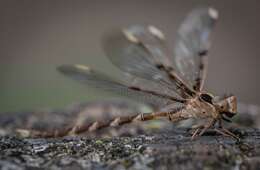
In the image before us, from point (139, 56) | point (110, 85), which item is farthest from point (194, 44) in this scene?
point (110, 85)

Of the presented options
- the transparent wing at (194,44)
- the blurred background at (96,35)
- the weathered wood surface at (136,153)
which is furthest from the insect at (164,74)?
the blurred background at (96,35)

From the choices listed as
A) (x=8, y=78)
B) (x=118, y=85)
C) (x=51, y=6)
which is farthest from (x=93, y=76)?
(x=51, y=6)

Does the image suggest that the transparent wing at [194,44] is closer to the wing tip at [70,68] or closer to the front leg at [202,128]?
the front leg at [202,128]

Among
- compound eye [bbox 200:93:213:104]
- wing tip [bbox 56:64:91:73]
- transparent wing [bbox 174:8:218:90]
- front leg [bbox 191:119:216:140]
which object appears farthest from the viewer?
wing tip [bbox 56:64:91:73]

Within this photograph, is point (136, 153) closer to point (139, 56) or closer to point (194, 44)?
point (139, 56)

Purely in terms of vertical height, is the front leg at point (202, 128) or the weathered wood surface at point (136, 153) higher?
the front leg at point (202, 128)

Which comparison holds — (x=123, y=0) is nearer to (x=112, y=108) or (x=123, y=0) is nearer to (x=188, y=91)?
(x=112, y=108)

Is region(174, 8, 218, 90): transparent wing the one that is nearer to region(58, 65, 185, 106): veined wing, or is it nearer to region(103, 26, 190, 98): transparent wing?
region(103, 26, 190, 98): transparent wing

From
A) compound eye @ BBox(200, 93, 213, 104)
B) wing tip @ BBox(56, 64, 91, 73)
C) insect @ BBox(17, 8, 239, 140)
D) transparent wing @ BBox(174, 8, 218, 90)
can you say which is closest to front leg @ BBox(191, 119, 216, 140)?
insect @ BBox(17, 8, 239, 140)
